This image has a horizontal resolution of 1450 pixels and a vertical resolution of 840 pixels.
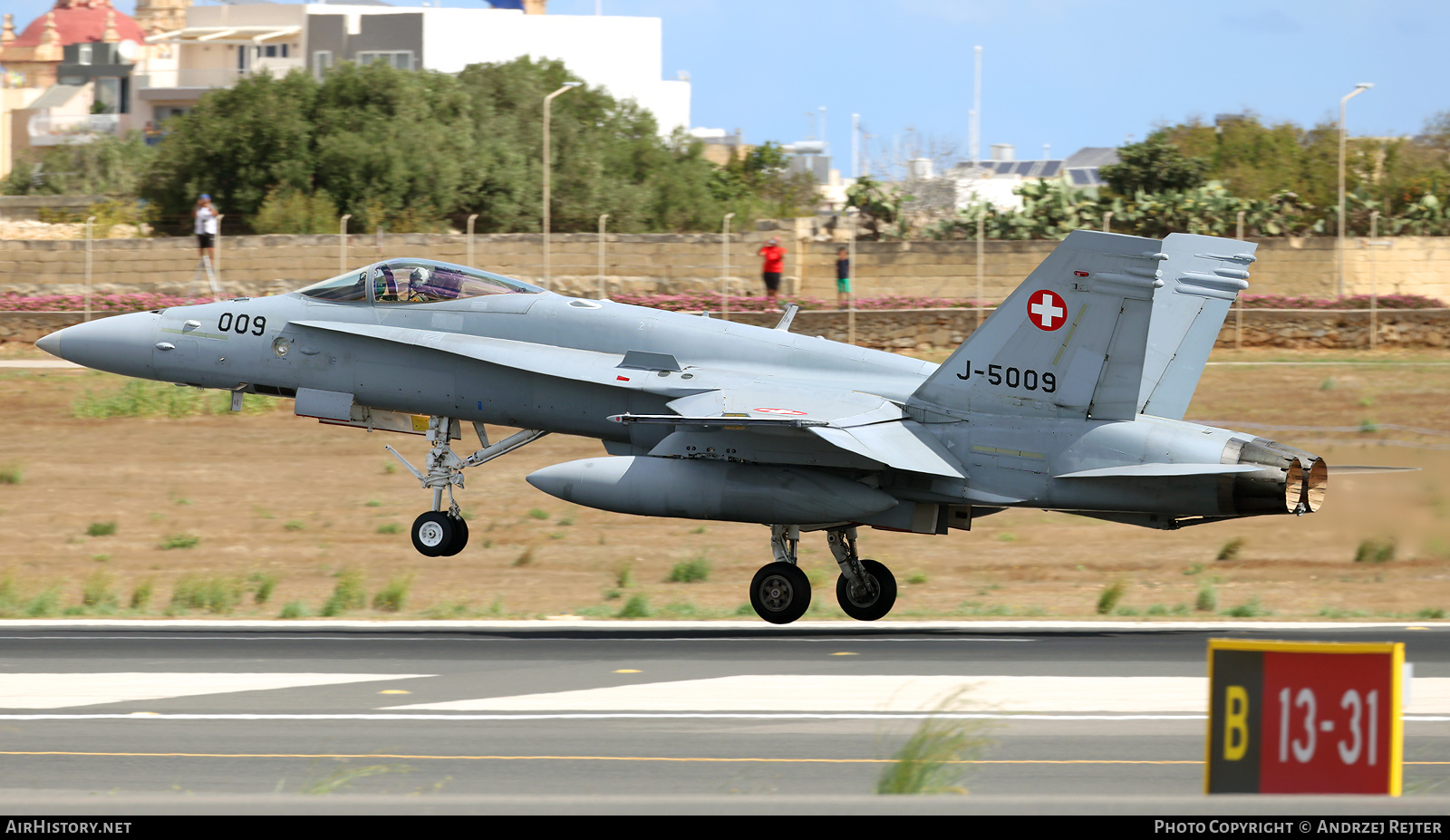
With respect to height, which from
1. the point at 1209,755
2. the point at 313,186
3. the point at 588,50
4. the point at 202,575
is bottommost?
the point at 202,575

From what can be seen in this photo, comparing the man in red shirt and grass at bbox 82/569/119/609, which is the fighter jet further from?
the man in red shirt

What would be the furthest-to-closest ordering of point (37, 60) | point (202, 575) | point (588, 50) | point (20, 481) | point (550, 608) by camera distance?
point (37, 60) → point (588, 50) → point (20, 481) → point (202, 575) → point (550, 608)

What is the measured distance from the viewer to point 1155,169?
54.9m

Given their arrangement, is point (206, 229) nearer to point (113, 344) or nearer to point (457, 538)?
point (113, 344)

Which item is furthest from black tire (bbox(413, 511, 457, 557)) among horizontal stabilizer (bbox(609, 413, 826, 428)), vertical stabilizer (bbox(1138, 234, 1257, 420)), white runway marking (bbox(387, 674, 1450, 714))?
vertical stabilizer (bbox(1138, 234, 1257, 420))

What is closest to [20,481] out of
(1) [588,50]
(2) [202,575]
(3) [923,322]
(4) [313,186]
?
(2) [202,575]

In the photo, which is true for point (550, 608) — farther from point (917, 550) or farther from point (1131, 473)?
point (1131, 473)

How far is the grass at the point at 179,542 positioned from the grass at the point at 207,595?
3.28m

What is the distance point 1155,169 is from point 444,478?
40880 mm

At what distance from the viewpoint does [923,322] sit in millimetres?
39312

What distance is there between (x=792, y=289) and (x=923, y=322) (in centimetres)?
691

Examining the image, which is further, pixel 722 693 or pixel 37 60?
pixel 37 60

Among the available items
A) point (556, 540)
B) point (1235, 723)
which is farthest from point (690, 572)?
point (1235, 723)

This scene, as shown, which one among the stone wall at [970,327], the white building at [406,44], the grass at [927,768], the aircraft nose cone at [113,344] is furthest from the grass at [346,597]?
the white building at [406,44]
